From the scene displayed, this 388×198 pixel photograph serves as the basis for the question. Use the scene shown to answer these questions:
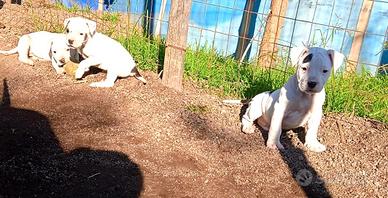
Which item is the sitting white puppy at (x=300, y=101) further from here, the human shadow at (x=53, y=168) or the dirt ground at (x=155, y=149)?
the human shadow at (x=53, y=168)

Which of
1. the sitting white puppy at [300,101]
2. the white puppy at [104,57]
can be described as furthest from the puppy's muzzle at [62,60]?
the sitting white puppy at [300,101]

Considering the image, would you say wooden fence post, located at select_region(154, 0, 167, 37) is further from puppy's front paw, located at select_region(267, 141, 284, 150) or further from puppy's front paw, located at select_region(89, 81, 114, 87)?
puppy's front paw, located at select_region(267, 141, 284, 150)

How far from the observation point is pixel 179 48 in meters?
5.09

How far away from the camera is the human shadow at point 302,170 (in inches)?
140

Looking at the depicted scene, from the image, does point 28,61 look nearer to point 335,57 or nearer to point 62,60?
point 62,60

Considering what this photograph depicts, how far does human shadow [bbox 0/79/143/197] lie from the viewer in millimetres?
3121

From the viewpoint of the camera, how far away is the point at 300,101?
402cm

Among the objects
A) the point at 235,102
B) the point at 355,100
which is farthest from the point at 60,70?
the point at 355,100

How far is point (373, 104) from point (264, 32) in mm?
1845

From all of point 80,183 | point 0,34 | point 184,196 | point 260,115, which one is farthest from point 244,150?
point 0,34

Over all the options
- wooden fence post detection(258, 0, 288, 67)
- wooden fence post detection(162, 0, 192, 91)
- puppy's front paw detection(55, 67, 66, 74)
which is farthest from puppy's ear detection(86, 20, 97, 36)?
wooden fence post detection(258, 0, 288, 67)

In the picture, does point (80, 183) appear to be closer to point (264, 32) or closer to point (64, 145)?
point (64, 145)

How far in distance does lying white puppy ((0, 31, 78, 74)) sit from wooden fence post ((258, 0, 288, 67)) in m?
2.39

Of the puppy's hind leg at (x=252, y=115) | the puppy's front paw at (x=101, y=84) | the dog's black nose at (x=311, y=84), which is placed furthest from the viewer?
the puppy's front paw at (x=101, y=84)
